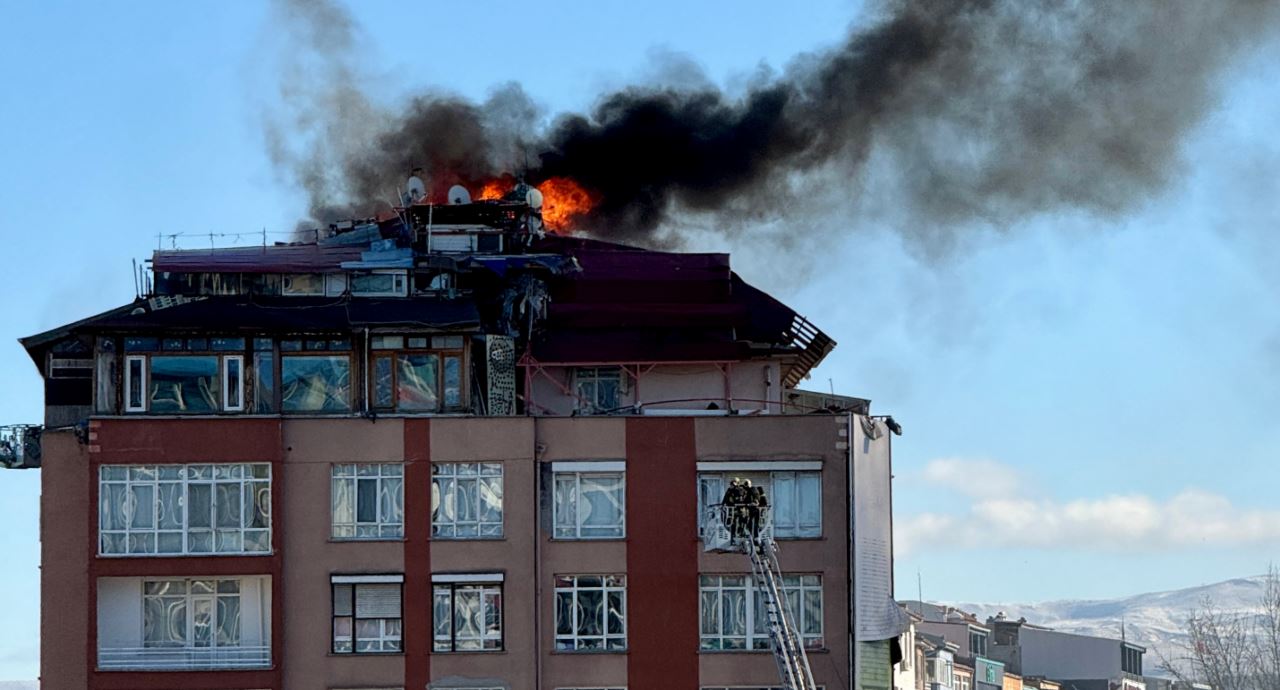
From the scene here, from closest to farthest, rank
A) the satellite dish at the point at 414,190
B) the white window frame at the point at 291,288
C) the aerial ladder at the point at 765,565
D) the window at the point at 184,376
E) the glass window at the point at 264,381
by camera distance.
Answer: the aerial ladder at the point at 765,565
the window at the point at 184,376
the glass window at the point at 264,381
the white window frame at the point at 291,288
the satellite dish at the point at 414,190

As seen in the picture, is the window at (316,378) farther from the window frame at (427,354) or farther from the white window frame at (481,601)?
the white window frame at (481,601)

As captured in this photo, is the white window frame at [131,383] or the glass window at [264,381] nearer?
the white window frame at [131,383]

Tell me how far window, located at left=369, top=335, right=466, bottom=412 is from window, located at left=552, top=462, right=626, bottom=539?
4.61 meters

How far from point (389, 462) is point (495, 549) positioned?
14.5ft

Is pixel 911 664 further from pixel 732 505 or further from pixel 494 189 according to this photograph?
pixel 732 505

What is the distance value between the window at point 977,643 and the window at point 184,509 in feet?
267

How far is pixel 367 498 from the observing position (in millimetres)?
76750

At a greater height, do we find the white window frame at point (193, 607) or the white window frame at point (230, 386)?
the white window frame at point (230, 386)

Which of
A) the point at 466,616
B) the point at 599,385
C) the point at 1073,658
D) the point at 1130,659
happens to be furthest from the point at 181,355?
the point at 1130,659

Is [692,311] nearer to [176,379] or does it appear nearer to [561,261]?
[561,261]

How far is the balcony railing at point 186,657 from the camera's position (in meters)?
75.6

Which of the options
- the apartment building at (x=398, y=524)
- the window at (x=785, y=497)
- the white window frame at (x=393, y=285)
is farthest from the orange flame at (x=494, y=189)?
the window at (x=785, y=497)

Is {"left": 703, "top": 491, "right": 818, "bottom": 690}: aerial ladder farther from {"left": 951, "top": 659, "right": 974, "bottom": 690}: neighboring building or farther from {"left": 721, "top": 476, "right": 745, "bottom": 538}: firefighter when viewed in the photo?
{"left": 951, "top": 659, "right": 974, "bottom": 690}: neighboring building

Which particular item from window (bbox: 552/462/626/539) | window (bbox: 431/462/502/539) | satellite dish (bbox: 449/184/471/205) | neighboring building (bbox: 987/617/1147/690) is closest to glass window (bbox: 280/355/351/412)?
window (bbox: 431/462/502/539)
